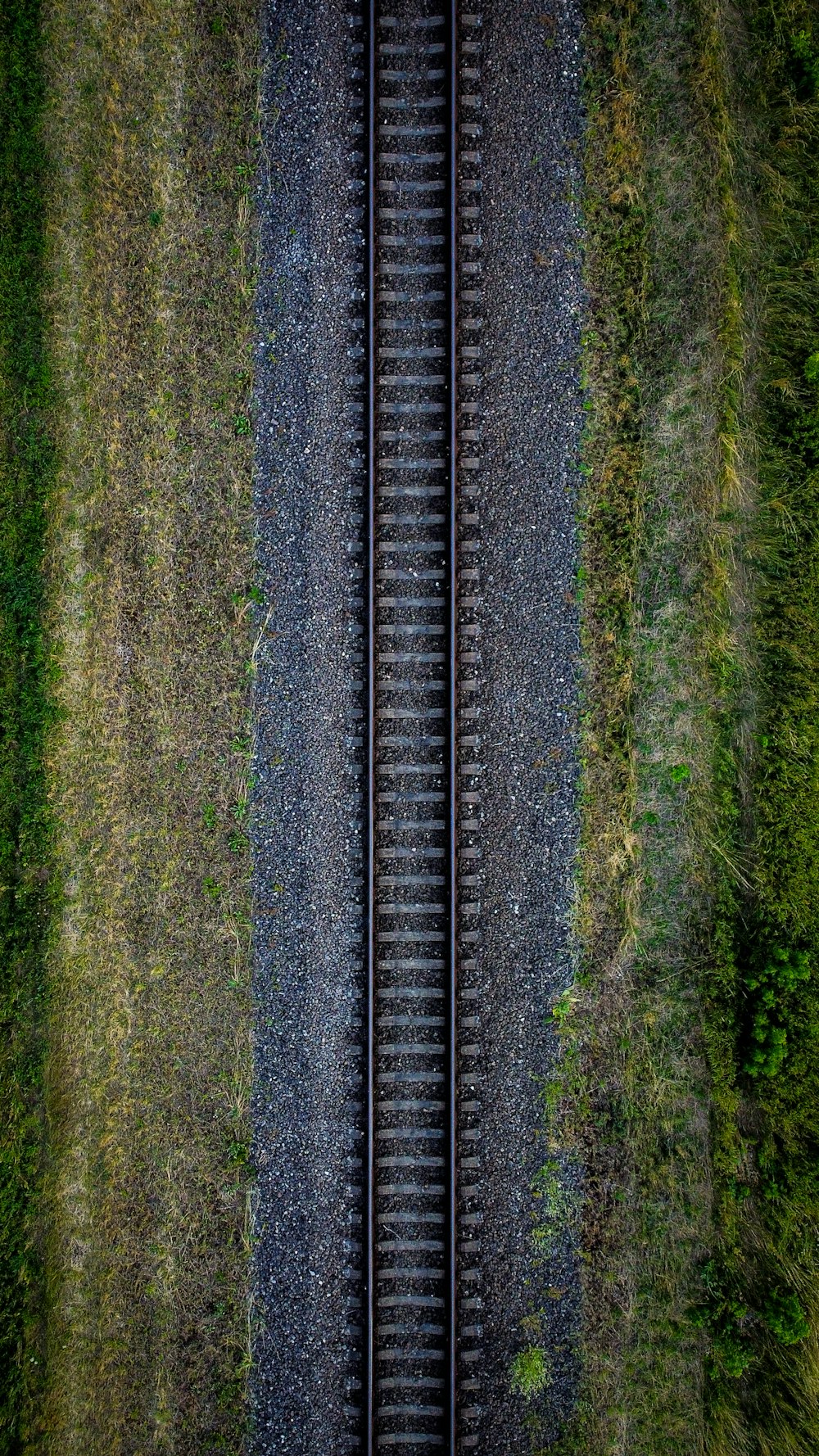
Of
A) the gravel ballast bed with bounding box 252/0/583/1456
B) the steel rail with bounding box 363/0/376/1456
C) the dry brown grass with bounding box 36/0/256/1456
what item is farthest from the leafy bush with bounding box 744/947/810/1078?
the dry brown grass with bounding box 36/0/256/1456

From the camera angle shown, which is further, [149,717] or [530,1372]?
[149,717]

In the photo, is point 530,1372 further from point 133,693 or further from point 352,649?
point 133,693

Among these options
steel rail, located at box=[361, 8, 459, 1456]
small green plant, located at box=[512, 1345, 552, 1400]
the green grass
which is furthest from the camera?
the green grass

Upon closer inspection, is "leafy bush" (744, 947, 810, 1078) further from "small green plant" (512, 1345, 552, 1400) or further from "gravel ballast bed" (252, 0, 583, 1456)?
"small green plant" (512, 1345, 552, 1400)

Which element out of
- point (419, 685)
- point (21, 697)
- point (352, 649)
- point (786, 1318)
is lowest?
point (786, 1318)

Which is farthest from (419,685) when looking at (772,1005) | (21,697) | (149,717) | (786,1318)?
(786,1318)

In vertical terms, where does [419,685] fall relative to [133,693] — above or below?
above

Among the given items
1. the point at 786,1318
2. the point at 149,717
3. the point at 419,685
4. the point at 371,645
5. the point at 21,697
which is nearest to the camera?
the point at 786,1318

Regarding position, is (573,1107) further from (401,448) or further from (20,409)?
(20,409)
